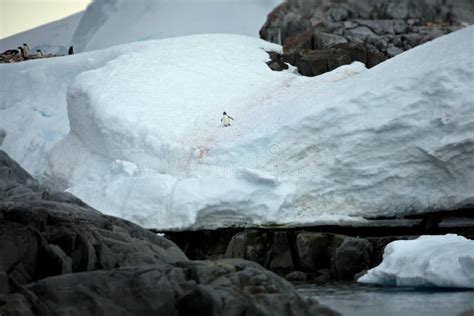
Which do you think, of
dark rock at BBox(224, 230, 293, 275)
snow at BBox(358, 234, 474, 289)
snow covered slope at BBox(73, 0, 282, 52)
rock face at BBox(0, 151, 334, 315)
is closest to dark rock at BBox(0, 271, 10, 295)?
rock face at BBox(0, 151, 334, 315)

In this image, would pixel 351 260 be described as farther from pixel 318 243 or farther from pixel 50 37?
pixel 50 37

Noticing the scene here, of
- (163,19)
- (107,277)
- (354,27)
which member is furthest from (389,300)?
(163,19)

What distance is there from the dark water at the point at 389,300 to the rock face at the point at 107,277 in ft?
5.67

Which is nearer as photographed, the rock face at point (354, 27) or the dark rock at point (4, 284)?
the dark rock at point (4, 284)

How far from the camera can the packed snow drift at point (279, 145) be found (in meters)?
18.3

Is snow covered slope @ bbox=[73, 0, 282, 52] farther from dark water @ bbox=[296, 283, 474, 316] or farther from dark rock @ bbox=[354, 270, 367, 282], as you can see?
dark water @ bbox=[296, 283, 474, 316]

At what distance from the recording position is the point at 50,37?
4966cm

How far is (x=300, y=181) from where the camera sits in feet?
62.8

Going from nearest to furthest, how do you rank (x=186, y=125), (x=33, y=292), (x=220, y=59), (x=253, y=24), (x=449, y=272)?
(x=33, y=292)
(x=449, y=272)
(x=186, y=125)
(x=220, y=59)
(x=253, y=24)

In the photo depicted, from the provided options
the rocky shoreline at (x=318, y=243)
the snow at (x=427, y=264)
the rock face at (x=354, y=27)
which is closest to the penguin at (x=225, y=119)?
the rocky shoreline at (x=318, y=243)

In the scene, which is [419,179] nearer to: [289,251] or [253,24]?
[289,251]

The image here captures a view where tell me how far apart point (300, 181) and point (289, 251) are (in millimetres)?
2368

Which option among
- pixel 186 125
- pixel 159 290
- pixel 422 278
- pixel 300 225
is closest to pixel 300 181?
pixel 300 225

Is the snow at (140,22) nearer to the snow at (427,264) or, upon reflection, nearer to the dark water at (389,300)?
the snow at (427,264)
